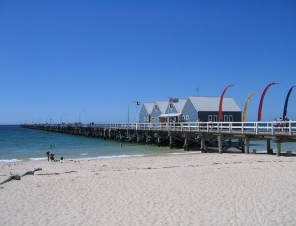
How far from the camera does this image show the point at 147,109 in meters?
50.3

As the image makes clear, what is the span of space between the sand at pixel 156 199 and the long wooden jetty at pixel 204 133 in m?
6.12

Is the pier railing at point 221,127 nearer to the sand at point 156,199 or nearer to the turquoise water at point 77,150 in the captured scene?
the turquoise water at point 77,150

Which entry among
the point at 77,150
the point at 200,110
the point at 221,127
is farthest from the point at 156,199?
the point at 200,110

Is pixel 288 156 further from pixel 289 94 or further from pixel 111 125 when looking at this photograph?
pixel 111 125

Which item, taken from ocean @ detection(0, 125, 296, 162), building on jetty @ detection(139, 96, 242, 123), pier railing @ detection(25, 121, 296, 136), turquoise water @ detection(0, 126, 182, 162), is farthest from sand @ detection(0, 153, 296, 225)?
building on jetty @ detection(139, 96, 242, 123)

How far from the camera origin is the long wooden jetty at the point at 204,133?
61.1 ft

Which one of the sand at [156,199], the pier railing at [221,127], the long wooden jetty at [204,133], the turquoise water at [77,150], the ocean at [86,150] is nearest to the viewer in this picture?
the sand at [156,199]

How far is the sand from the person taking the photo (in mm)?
7152

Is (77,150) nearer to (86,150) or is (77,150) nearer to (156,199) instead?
(86,150)

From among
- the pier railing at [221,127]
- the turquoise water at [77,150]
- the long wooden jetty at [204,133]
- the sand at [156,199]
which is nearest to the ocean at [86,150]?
the turquoise water at [77,150]

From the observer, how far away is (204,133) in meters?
24.9

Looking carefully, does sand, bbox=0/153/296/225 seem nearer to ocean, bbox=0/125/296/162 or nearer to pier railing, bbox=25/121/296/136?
pier railing, bbox=25/121/296/136

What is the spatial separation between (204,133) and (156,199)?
54.4 feet

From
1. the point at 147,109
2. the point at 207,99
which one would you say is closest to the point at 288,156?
the point at 207,99
